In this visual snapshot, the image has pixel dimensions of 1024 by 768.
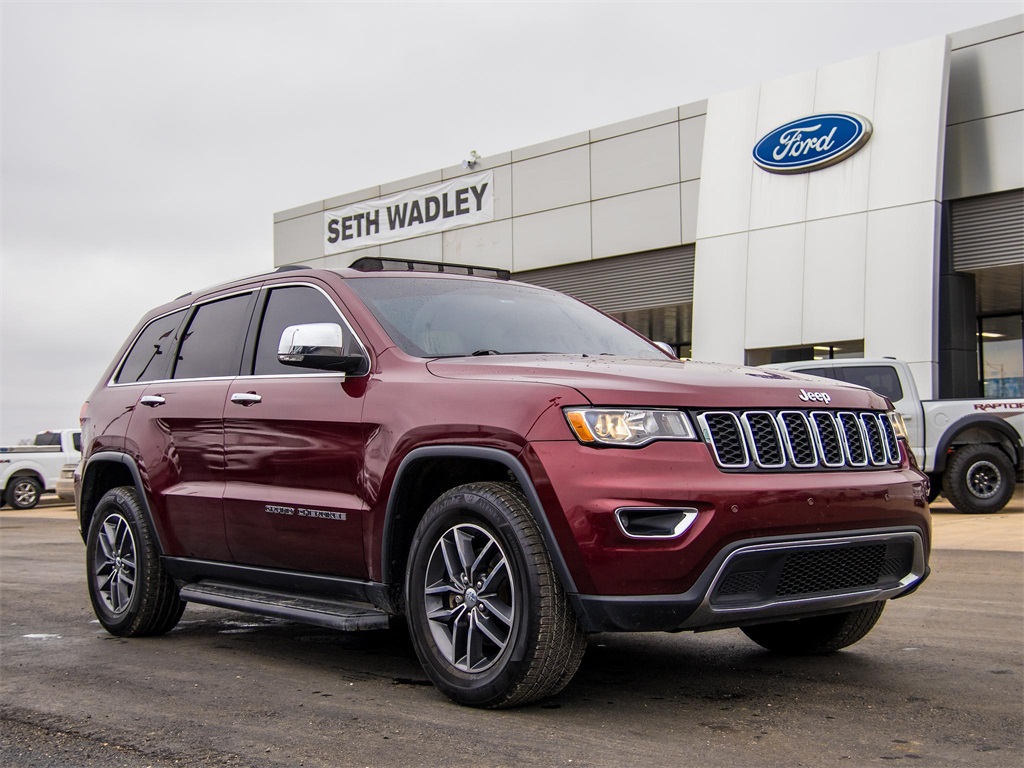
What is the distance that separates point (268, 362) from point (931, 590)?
4.96 m

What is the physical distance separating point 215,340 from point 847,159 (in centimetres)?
1670

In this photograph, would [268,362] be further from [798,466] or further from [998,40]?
[998,40]

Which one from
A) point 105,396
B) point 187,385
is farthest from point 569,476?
point 105,396

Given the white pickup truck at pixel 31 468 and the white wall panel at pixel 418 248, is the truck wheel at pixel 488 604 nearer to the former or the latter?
the white pickup truck at pixel 31 468

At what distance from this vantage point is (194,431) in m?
5.93

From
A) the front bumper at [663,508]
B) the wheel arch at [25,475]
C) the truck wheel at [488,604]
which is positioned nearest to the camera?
the front bumper at [663,508]

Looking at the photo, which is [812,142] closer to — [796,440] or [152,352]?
[152,352]

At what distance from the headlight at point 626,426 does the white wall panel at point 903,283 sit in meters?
16.1

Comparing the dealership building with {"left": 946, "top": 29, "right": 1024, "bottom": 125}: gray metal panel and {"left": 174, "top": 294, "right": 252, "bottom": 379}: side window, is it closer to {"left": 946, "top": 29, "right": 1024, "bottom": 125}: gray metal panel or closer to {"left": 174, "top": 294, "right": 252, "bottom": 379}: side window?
{"left": 946, "top": 29, "right": 1024, "bottom": 125}: gray metal panel

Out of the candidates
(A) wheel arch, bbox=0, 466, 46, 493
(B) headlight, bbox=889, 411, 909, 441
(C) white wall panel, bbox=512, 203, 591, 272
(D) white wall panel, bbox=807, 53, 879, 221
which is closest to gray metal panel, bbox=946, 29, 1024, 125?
(D) white wall panel, bbox=807, 53, 879, 221

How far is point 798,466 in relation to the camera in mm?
4195

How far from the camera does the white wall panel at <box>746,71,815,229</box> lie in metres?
21.2

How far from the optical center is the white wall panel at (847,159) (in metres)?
20.3

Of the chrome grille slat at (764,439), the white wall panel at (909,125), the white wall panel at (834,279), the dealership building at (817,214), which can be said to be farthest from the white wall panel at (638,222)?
the chrome grille slat at (764,439)
